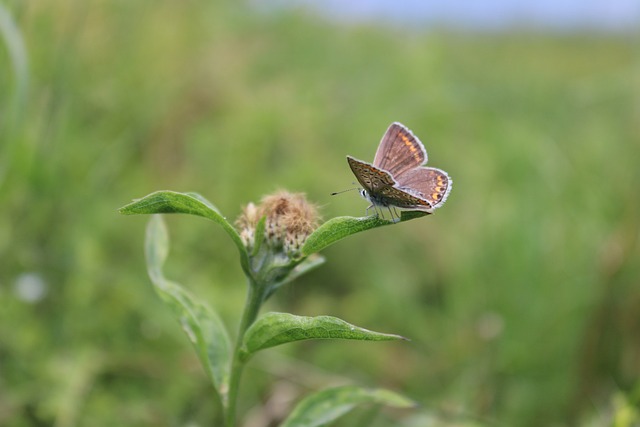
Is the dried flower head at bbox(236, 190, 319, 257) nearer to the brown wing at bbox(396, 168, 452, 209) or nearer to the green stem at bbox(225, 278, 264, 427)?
the green stem at bbox(225, 278, 264, 427)

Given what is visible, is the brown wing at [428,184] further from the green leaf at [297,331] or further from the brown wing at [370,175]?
the green leaf at [297,331]

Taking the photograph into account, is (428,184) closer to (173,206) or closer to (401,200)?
(401,200)

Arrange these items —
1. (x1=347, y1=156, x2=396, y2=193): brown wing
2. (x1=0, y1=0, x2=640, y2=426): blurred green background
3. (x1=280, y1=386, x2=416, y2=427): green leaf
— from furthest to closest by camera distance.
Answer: (x1=0, y1=0, x2=640, y2=426): blurred green background < (x1=280, y1=386, x2=416, y2=427): green leaf < (x1=347, y1=156, x2=396, y2=193): brown wing

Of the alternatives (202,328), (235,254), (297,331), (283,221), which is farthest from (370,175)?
(235,254)

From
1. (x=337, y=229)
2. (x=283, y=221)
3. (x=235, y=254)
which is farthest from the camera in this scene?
(x=235, y=254)

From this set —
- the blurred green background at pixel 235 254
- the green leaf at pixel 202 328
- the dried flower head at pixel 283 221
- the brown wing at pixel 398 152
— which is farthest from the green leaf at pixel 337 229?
the blurred green background at pixel 235 254

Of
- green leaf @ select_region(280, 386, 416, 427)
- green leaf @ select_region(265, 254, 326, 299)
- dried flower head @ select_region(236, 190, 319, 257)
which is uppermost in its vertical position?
dried flower head @ select_region(236, 190, 319, 257)

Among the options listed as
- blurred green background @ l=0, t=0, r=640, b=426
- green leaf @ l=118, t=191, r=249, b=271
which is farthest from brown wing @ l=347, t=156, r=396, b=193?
blurred green background @ l=0, t=0, r=640, b=426
